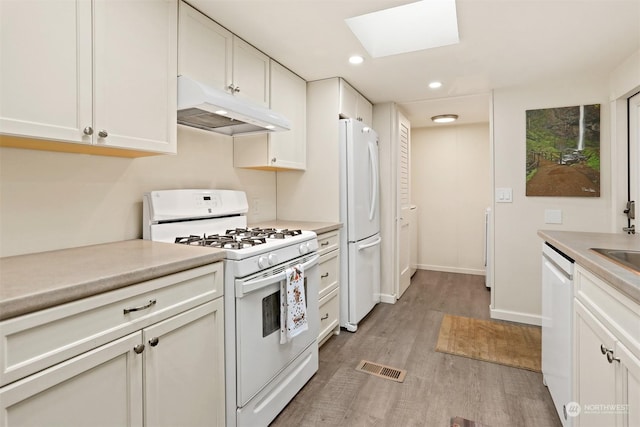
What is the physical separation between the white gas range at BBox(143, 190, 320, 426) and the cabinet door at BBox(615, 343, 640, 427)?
52.9 inches

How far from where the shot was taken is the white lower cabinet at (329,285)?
101 inches

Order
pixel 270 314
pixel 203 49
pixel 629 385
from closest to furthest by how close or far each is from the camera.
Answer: pixel 629 385 < pixel 270 314 < pixel 203 49

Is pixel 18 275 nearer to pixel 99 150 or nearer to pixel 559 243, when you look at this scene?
pixel 99 150

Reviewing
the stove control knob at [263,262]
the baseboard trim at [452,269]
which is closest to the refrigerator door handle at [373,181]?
the stove control knob at [263,262]

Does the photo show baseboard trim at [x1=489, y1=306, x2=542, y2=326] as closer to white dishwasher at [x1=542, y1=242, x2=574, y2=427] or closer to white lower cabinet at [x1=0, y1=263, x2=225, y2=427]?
white dishwasher at [x1=542, y1=242, x2=574, y2=427]

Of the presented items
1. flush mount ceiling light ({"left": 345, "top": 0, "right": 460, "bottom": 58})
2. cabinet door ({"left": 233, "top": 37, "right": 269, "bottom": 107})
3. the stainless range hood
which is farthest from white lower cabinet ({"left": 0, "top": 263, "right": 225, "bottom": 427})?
flush mount ceiling light ({"left": 345, "top": 0, "right": 460, "bottom": 58})

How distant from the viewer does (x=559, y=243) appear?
1.67 m

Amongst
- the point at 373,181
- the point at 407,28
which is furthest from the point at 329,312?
the point at 407,28

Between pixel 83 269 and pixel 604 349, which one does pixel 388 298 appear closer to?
pixel 604 349

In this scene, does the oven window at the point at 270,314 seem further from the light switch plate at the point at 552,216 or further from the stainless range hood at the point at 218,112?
the light switch plate at the point at 552,216

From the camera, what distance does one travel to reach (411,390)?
2.06 metres

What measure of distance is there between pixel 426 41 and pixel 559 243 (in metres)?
1.49

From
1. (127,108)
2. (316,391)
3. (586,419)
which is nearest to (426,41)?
(127,108)

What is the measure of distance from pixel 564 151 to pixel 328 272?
230cm
